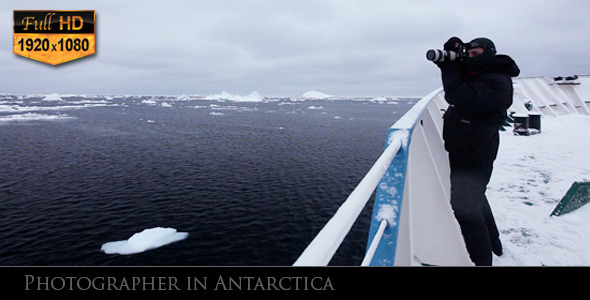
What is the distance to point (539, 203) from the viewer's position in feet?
13.1

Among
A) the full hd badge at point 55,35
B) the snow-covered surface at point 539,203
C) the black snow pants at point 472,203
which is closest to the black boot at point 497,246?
the snow-covered surface at point 539,203

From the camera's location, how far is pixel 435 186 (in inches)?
115

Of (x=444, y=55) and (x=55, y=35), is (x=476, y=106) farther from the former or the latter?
(x=55, y=35)

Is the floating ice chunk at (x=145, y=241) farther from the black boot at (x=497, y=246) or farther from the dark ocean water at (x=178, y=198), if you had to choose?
the black boot at (x=497, y=246)

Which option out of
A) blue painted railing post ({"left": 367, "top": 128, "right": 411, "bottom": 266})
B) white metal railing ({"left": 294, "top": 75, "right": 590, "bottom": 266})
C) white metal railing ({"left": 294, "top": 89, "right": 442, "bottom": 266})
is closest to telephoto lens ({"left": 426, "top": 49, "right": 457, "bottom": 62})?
white metal railing ({"left": 294, "top": 75, "right": 590, "bottom": 266})

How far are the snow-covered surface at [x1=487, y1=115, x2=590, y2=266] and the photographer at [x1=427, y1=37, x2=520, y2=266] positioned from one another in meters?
0.62

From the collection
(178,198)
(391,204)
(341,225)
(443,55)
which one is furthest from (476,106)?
(178,198)

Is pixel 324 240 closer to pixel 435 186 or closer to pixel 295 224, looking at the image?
pixel 435 186

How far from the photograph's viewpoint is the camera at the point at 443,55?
8.03 feet

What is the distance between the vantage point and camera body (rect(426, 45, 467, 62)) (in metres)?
2.45

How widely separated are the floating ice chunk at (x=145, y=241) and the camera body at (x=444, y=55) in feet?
56.6

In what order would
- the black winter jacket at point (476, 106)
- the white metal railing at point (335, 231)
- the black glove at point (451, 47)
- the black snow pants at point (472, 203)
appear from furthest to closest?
the black glove at point (451, 47), the black snow pants at point (472, 203), the black winter jacket at point (476, 106), the white metal railing at point (335, 231)

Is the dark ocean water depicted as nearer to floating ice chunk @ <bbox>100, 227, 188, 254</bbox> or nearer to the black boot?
floating ice chunk @ <bbox>100, 227, 188, 254</bbox>

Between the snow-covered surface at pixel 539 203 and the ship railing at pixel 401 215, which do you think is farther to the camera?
the snow-covered surface at pixel 539 203
